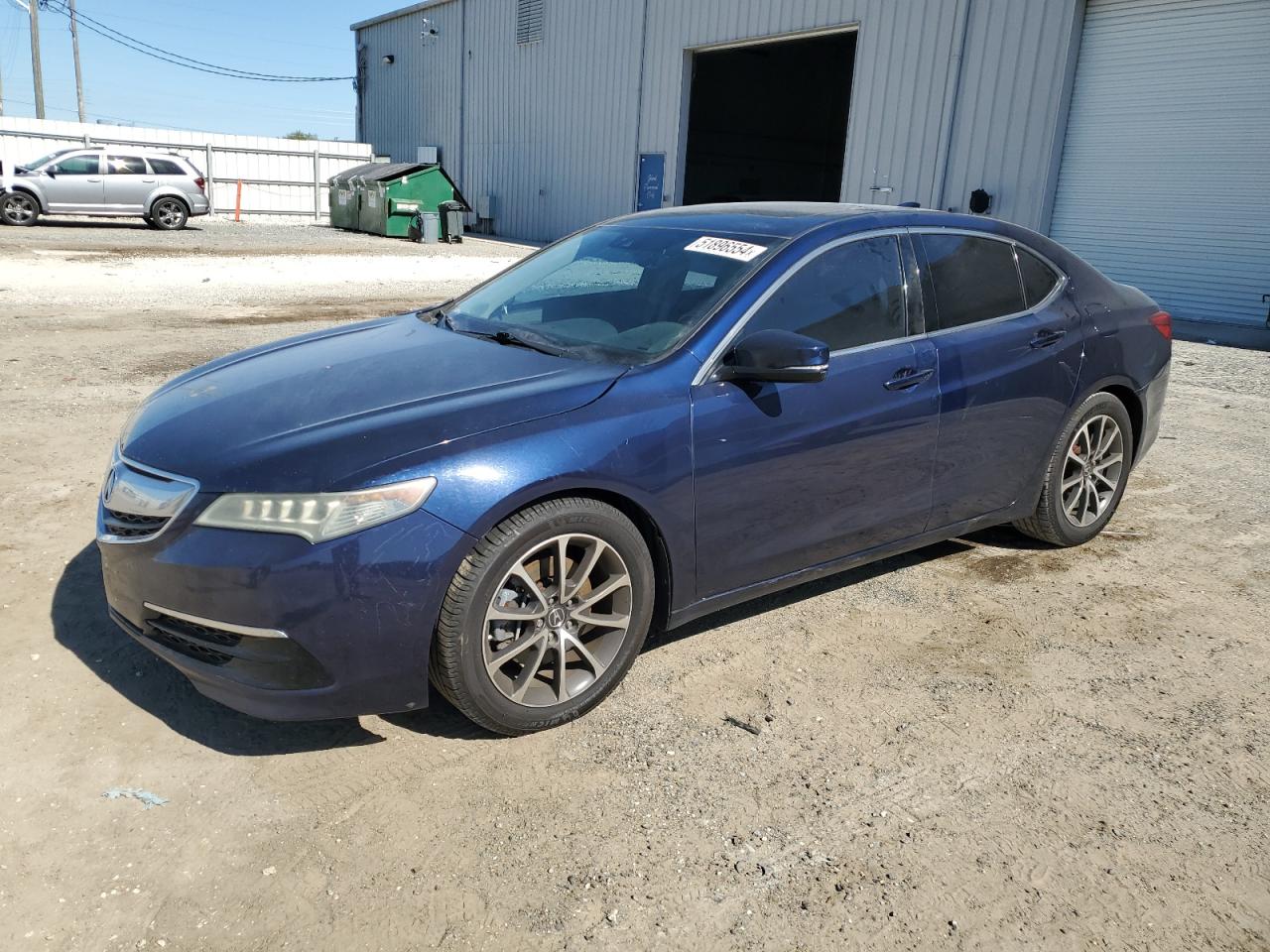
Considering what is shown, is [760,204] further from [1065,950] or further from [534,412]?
[1065,950]

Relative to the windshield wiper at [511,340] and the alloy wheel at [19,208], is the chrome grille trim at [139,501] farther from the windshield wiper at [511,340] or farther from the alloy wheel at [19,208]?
the alloy wheel at [19,208]

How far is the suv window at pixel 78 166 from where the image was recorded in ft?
73.2

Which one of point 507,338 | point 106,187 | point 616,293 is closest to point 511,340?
point 507,338

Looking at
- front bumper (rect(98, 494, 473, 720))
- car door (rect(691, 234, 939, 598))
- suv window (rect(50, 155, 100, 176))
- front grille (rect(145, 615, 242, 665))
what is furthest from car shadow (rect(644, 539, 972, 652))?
suv window (rect(50, 155, 100, 176))

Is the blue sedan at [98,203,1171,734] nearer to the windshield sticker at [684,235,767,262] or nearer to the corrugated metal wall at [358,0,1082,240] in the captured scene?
the windshield sticker at [684,235,767,262]

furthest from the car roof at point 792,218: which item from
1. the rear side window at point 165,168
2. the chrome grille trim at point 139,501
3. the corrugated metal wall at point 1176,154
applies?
the rear side window at point 165,168

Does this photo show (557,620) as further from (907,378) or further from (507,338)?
(907,378)

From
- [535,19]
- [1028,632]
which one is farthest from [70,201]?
[1028,632]

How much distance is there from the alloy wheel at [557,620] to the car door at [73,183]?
24.1m

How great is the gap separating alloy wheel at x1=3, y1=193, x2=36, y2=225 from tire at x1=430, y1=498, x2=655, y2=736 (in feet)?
79.3

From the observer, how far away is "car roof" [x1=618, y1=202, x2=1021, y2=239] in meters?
3.83

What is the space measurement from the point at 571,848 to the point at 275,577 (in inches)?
41.6

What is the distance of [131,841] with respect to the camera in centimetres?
253

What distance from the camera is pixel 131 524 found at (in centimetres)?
292
